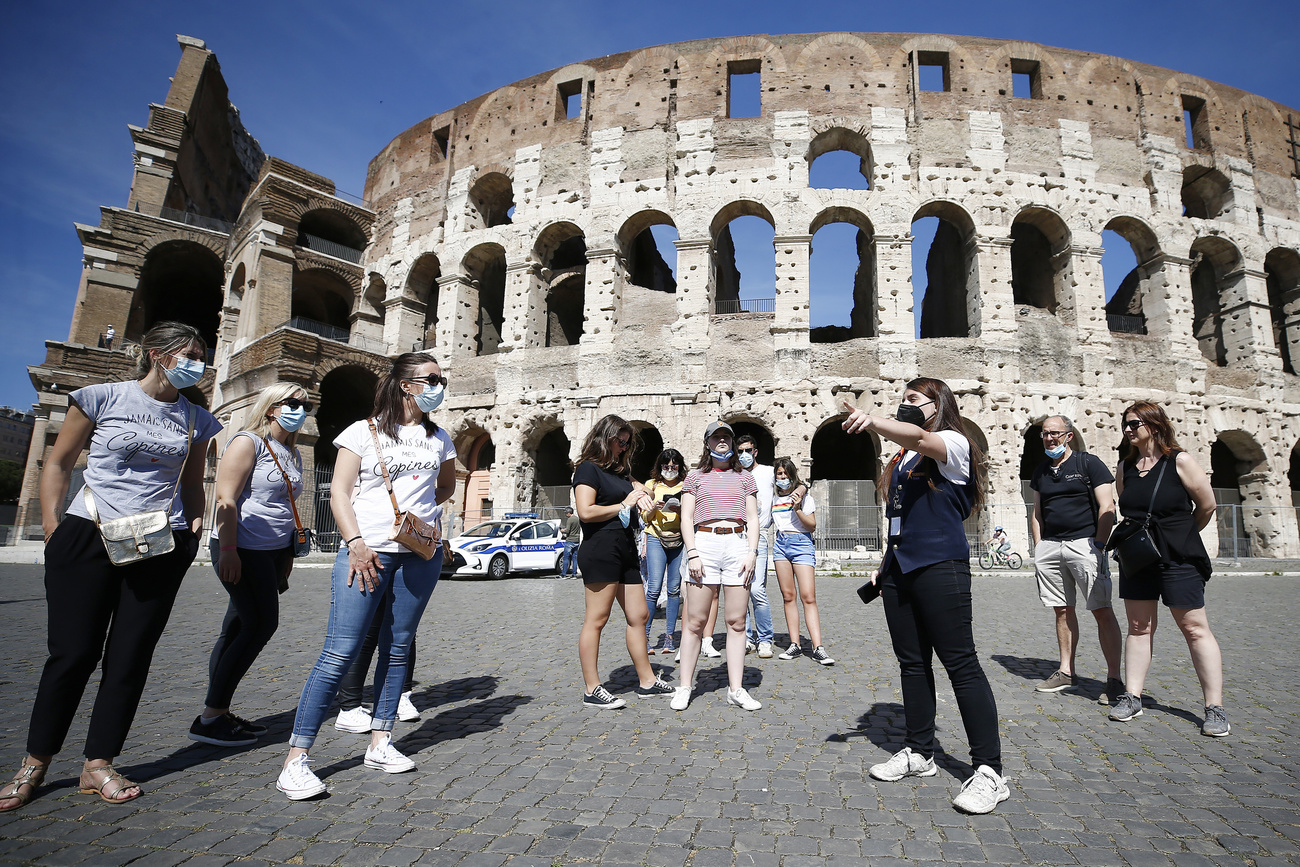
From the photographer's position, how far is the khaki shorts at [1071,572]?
180 inches

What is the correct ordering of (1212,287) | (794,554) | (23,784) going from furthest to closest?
1. (1212,287)
2. (794,554)
3. (23,784)

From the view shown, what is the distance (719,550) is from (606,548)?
2.45 feet

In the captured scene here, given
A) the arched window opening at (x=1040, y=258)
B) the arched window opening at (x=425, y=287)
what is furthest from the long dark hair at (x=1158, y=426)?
the arched window opening at (x=425, y=287)

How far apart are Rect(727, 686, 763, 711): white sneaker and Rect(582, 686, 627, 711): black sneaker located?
681mm

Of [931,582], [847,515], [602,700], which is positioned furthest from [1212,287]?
[602,700]

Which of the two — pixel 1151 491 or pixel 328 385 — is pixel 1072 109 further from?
pixel 328 385

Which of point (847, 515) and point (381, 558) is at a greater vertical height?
point (847, 515)

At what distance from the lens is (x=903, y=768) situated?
3.02 metres

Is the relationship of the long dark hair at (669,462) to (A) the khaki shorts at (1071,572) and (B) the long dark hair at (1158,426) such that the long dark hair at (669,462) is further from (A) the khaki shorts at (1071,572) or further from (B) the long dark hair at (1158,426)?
(B) the long dark hair at (1158,426)

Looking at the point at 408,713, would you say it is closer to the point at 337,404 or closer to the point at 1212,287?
the point at 337,404

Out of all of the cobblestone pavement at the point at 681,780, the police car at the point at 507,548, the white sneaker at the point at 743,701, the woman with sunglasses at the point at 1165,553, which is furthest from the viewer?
the police car at the point at 507,548

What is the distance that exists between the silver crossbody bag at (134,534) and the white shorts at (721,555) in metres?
2.81

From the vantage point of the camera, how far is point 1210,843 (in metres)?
2.42

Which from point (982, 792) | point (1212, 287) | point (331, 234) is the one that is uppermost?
point (331, 234)
